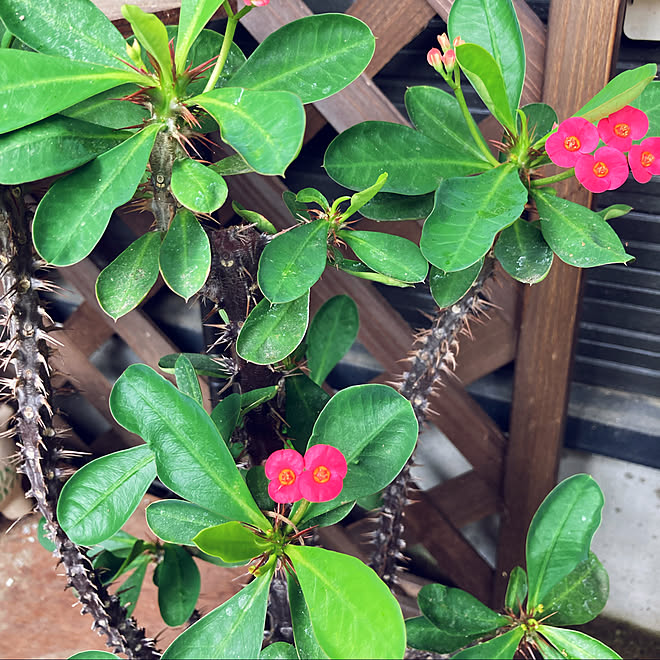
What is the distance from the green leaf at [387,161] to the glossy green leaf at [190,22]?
6.7 inches

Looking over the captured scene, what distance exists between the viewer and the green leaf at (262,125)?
481 millimetres

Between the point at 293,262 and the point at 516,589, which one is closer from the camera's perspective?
the point at 293,262

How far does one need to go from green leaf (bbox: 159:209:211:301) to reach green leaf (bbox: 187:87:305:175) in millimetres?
117

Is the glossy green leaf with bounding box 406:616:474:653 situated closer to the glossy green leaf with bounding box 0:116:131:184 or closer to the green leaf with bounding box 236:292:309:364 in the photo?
the green leaf with bounding box 236:292:309:364

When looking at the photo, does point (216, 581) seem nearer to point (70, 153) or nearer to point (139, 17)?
point (70, 153)

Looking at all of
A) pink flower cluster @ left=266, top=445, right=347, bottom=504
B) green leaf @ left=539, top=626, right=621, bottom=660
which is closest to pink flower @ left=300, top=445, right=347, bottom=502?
pink flower cluster @ left=266, top=445, right=347, bottom=504

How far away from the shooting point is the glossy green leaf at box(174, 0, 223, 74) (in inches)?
21.9

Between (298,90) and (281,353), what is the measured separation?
247mm

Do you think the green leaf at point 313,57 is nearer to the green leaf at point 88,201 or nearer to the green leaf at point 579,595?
the green leaf at point 88,201

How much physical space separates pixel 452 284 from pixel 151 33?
371 millimetres

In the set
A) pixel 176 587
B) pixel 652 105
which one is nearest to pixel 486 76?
pixel 652 105

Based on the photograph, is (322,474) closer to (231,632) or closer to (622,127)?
(231,632)

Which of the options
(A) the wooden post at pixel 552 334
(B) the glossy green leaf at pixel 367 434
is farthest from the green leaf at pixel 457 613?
(A) the wooden post at pixel 552 334

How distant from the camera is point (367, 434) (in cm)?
64
